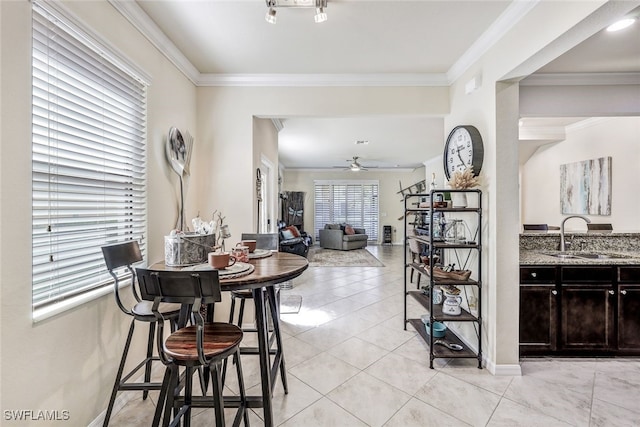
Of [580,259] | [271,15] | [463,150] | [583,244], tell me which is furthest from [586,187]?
[271,15]

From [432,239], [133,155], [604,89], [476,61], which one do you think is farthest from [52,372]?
[604,89]

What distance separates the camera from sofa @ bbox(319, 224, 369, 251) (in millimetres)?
8297

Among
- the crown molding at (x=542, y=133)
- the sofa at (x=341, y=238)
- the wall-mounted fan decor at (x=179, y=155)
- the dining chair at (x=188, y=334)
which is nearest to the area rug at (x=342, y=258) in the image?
the sofa at (x=341, y=238)

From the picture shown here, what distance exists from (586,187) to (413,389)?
4150mm

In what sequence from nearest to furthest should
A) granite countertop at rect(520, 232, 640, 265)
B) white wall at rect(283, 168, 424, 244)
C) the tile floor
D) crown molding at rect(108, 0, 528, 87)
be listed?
1. the tile floor
2. crown molding at rect(108, 0, 528, 87)
3. granite countertop at rect(520, 232, 640, 265)
4. white wall at rect(283, 168, 424, 244)

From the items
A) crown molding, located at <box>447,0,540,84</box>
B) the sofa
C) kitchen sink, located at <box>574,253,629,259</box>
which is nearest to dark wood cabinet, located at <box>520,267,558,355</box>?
kitchen sink, located at <box>574,253,629,259</box>

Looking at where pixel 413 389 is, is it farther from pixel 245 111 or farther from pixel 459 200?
pixel 245 111

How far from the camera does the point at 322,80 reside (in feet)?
9.34

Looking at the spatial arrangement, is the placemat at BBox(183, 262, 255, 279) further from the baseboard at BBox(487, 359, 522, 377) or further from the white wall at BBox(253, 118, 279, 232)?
the baseboard at BBox(487, 359, 522, 377)

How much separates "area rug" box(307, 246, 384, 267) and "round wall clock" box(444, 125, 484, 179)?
392cm

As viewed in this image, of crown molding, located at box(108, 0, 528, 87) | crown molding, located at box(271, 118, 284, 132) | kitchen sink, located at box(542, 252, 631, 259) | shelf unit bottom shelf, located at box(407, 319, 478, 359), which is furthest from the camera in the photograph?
crown molding, located at box(271, 118, 284, 132)

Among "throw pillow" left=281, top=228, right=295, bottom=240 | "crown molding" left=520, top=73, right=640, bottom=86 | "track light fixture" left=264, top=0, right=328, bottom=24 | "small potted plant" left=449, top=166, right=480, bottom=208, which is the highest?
"track light fixture" left=264, top=0, right=328, bottom=24

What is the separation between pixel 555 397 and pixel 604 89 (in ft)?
9.25

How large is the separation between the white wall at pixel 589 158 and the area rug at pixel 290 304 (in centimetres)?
440
